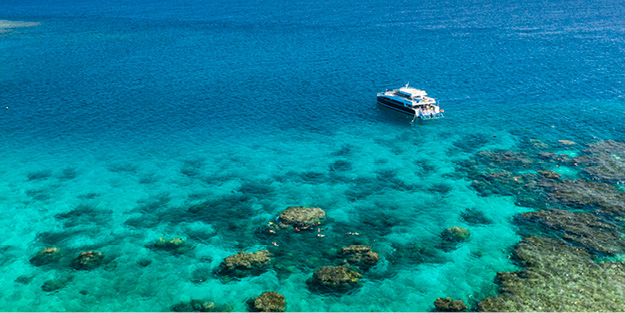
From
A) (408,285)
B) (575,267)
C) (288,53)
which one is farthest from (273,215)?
(288,53)

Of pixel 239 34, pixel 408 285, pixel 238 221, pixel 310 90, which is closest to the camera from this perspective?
pixel 408 285

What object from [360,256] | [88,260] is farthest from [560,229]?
[88,260]

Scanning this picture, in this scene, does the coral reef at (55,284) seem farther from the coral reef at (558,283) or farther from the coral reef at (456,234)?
the coral reef at (456,234)

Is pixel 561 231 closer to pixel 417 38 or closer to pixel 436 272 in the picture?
pixel 436 272

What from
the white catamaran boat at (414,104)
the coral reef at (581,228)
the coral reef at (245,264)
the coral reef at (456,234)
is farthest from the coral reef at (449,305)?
the white catamaran boat at (414,104)

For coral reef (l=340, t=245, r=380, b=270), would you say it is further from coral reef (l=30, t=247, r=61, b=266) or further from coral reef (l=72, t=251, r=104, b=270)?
coral reef (l=30, t=247, r=61, b=266)

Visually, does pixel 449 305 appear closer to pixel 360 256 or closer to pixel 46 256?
pixel 360 256

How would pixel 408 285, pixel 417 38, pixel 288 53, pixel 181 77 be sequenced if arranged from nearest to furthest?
pixel 408 285
pixel 181 77
pixel 288 53
pixel 417 38
